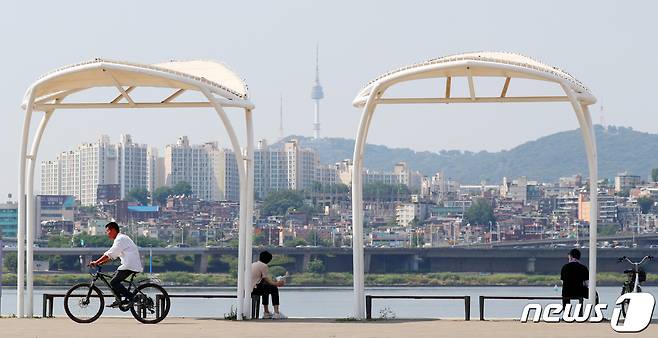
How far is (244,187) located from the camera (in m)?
23.1

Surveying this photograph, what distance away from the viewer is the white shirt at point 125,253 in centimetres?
2147

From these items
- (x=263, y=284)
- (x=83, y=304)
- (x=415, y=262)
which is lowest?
(x=415, y=262)

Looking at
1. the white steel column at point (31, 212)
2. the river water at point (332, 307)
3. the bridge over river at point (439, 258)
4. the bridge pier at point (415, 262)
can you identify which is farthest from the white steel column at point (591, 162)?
the bridge pier at point (415, 262)

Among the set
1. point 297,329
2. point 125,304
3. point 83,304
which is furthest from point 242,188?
point 297,329

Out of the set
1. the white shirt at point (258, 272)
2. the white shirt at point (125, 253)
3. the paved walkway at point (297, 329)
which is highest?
the white shirt at point (125, 253)

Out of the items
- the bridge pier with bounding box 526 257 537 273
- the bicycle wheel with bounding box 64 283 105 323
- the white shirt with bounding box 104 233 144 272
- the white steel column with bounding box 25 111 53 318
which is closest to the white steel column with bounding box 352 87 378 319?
the white shirt with bounding box 104 233 144 272

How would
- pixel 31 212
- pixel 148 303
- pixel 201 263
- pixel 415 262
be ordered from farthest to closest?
1. pixel 415 262
2. pixel 201 263
3. pixel 31 212
4. pixel 148 303

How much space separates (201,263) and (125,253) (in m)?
112

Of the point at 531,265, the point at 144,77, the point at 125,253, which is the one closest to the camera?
the point at 125,253

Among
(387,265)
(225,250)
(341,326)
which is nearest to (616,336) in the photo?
(341,326)

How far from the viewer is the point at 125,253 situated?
21562mm

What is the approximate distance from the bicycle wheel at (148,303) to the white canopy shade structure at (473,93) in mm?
2765

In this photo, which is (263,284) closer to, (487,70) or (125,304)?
(125,304)

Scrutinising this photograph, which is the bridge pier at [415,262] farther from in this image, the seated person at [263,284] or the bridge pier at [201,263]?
the seated person at [263,284]
